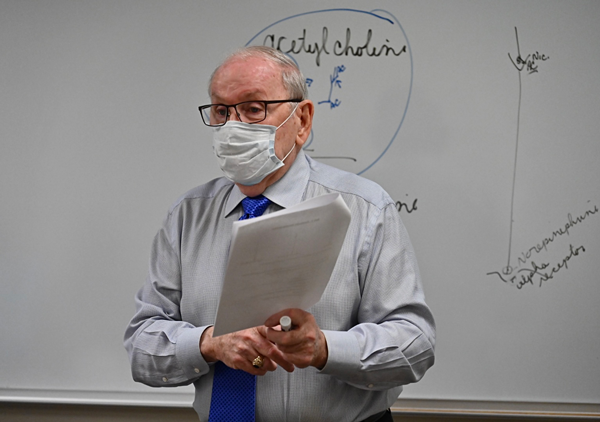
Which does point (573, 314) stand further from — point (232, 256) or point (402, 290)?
point (232, 256)

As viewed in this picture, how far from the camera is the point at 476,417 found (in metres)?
1.78

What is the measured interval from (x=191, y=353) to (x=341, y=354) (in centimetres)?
31

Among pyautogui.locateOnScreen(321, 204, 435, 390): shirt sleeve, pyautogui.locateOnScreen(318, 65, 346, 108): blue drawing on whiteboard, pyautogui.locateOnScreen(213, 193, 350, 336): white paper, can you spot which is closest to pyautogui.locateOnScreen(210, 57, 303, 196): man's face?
pyautogui.locateOnScreen(321, 204, 435, 390): shirt sleeve

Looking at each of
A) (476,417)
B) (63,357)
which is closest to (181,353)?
(63,357)

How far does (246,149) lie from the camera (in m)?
1.15

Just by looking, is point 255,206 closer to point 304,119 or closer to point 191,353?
point 304,119

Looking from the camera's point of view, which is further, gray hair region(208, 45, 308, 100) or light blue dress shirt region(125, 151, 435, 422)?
gray hair region(208, 45, 308, 100)

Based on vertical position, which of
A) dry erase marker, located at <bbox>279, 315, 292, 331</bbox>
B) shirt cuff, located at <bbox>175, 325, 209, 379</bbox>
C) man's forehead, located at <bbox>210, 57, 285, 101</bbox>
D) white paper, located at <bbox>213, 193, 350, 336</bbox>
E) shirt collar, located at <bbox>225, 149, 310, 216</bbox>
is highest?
man's forehead, located at <bbox>210, 57, 285, 101</bbox>

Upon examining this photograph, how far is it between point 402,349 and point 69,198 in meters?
1.27

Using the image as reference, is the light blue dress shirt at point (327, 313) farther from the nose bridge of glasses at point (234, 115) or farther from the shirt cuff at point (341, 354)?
the nose bridge of glasses at point (234, 115)

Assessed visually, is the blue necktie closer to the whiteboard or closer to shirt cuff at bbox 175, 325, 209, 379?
shirt cuff at bbox 175, 325, 209, 379

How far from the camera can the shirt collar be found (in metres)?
1.23

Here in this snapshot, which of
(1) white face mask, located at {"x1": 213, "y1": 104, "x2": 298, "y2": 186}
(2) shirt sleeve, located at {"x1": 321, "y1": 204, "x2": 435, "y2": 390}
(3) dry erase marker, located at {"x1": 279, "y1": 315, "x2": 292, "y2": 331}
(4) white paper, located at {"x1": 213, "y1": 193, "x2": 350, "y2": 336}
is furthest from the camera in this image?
(1) white face mask, located at {"x1": 213, "y1": 104, "x2": 298, "y2": 186}

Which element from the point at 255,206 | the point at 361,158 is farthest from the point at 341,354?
the point at 361,158
